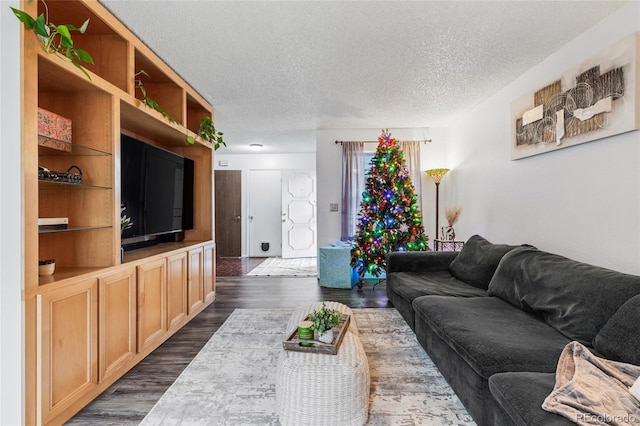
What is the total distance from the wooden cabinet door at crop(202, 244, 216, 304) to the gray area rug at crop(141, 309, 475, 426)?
0.83 m

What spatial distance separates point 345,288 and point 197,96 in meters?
3.16

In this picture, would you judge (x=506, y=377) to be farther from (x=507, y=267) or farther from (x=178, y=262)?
(x=178, y=262)

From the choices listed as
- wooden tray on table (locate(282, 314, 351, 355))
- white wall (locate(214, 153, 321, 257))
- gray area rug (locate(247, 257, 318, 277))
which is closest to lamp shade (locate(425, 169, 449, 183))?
gray area rug (locate(247, 257, 318, 277))

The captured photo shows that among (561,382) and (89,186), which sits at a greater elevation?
(89,186)

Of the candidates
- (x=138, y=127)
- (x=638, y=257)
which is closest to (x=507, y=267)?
(x=638, y=257)

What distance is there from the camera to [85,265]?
210 centimetres

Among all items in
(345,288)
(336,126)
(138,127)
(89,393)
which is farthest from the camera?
(336,126)

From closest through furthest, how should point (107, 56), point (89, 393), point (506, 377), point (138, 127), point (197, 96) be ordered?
1. point (506, 377)
2. point (89, 393)
3. point (107, 56)
4. point (138, 127)
5. point (197, 96)

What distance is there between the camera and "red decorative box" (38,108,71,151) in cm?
176

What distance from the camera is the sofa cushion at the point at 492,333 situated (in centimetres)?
151

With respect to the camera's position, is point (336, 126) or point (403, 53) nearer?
point (403, 53)

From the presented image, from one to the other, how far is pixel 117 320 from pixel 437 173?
4285 mm

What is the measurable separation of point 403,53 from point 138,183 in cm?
249

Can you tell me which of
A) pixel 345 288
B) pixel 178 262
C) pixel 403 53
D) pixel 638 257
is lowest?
pixel 345 288
